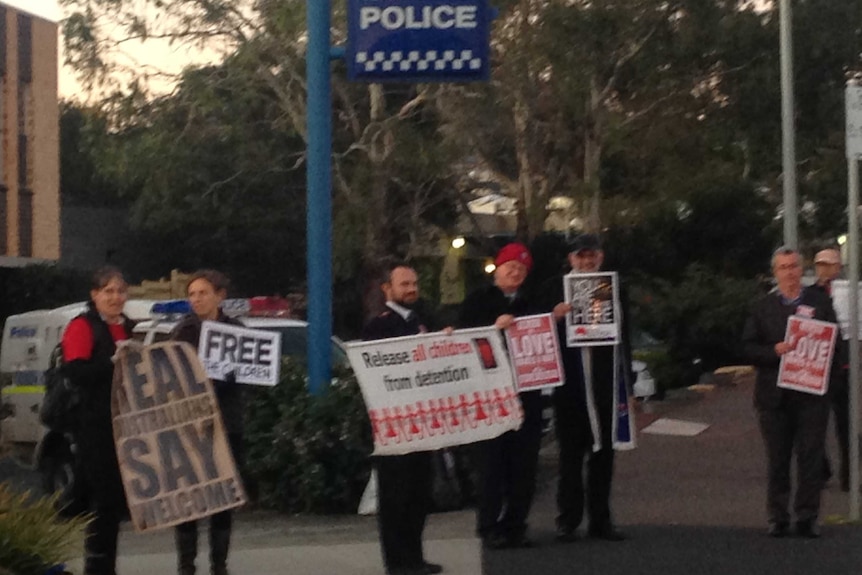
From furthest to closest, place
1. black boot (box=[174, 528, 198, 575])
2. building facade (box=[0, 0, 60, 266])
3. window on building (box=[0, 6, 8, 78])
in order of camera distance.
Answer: building facade (box=[0, 0, 60, 266]) < window on building (box=[0, 6, 8, 78]) < black boot (box=[174, 528, 198, 575])

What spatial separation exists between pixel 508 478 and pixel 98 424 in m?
2.65

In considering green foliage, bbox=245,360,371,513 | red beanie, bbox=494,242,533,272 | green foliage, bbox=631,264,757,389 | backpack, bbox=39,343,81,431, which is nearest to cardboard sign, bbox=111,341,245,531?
backpack, bbox=39,343,81,431

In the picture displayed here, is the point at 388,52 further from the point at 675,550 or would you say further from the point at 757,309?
the point at 675,550

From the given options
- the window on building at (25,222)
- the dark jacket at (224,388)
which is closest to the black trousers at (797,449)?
the dark jacket at (224,388)

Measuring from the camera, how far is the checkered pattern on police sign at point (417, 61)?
1173cm

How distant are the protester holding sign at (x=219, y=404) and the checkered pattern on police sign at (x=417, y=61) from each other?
350cm

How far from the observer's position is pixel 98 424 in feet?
25.9

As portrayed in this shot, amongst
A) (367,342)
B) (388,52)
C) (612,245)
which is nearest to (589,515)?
(367,342)

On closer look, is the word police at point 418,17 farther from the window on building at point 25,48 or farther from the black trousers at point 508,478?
the window on building at point 25,48

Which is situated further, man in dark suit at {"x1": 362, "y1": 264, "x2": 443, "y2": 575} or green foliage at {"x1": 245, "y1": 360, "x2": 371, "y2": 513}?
green foliage at {"x1": 245, "y1": 360, "x2": 371, "y2": 513}

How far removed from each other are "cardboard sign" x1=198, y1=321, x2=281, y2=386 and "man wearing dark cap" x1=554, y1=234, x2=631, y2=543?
179 centimetres

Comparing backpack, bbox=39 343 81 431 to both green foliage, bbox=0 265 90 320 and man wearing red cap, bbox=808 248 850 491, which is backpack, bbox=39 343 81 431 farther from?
green foliage, bbox=0 265 90 320

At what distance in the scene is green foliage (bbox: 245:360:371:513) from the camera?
1122 cm

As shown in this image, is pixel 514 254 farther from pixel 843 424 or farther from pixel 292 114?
pixel 292 114
